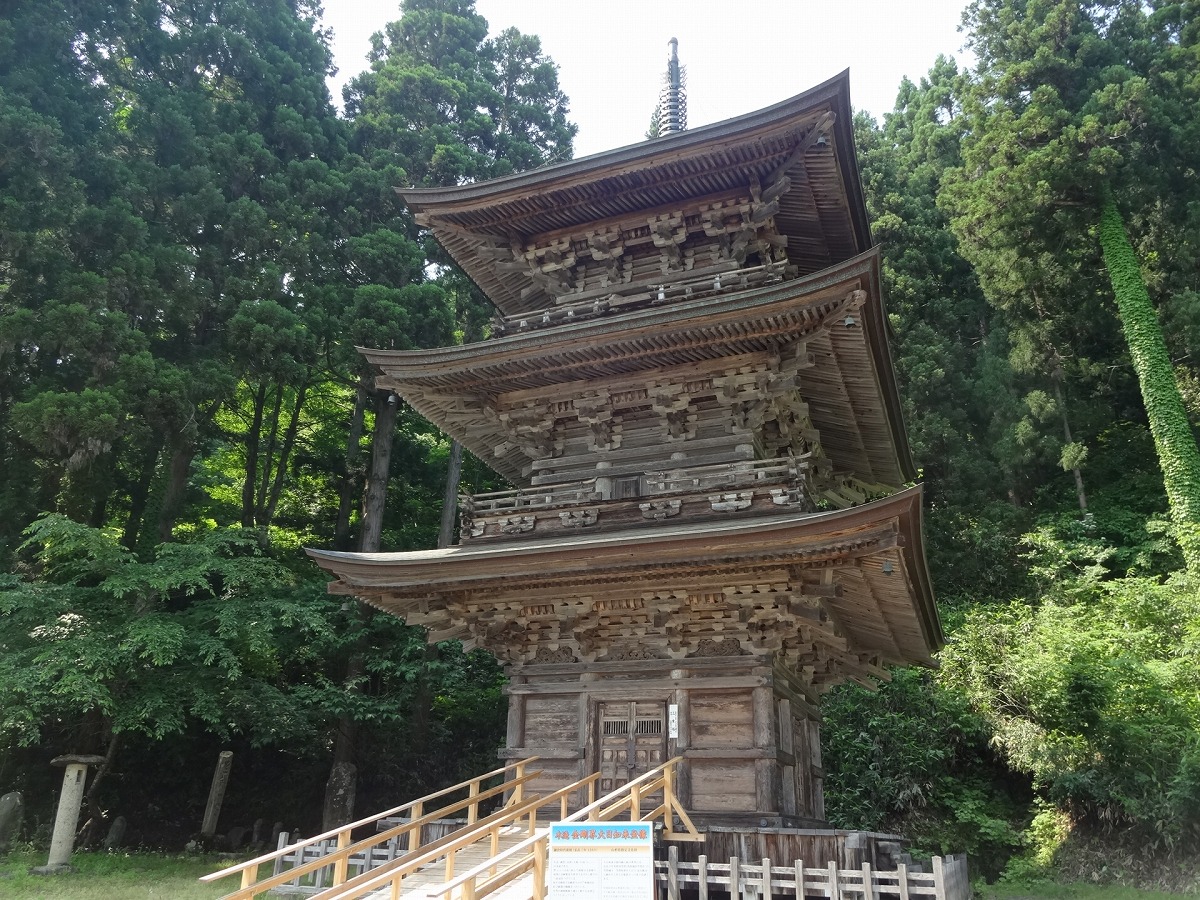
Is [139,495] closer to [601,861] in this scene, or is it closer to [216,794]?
[216,794]

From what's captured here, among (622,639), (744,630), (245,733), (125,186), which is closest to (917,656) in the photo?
(744,630)

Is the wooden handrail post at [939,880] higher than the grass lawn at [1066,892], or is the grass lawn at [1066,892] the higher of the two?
the wooden handrail post at [939,880]

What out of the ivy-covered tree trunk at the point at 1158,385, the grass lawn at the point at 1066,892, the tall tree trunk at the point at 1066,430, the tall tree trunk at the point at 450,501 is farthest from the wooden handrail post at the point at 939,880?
the tall tree trunk at the point at 1066,430

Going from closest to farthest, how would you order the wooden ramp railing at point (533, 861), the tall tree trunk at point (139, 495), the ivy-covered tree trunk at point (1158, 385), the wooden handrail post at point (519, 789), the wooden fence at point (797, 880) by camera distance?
the wooden ramp railing at point (533, 861) → the wooden fence at point (797, 880) → the wooden handrail post at point (519, 789) → the ivy-covered tree trunk at point (1158, 385) → the tall tree trunk at point (139, 495)

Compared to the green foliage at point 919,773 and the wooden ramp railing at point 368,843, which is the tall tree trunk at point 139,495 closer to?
the wooden ramp railing at point 368,843

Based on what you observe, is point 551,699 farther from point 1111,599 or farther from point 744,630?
point 1111,599

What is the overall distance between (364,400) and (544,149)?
14226 mm

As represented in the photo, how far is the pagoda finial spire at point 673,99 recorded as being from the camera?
670 inches

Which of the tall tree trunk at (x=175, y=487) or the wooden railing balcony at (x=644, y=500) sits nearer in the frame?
the wooden railing balcony at (x=644, y=500)

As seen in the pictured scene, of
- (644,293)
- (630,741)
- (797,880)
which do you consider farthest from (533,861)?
(644,293)

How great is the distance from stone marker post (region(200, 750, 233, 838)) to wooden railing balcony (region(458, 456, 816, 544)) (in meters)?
13.4

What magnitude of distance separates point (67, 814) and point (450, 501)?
12.5 m

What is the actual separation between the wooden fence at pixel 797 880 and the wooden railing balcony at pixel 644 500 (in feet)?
13.9

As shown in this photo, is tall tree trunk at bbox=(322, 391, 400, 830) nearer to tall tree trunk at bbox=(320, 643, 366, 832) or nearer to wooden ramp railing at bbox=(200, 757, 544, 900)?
tall tree trunk at bbox=(320, 643, 366, 832)
